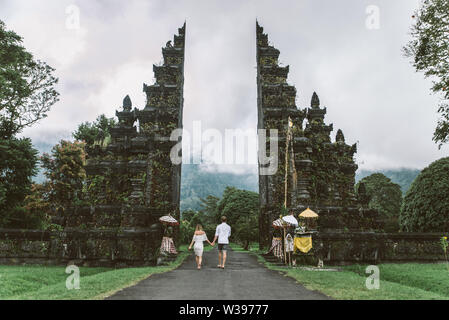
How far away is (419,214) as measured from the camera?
72.2 feet

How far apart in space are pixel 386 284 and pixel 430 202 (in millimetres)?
15301

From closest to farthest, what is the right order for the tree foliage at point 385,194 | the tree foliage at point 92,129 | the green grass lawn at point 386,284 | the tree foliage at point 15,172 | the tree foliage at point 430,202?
the green grass lawn at point 386,284 < the tree foliage at point 430,202 < the tree foliage at point 15,172 < the tree foliage at point 92,129 < the tree foliage at point 385,194

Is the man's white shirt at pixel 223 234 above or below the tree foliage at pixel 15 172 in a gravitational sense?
below

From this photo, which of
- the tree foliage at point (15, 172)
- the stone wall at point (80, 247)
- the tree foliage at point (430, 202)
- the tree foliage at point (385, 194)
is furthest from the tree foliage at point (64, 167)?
the tree foliage at point (385, 194)

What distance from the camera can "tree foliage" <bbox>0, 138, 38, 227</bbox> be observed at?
2520 cm

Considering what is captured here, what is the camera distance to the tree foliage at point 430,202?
820 inches

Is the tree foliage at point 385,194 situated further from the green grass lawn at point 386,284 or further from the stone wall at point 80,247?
the stone wall at point 80,247

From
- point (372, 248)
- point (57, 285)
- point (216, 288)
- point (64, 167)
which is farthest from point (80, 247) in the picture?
point (64, 167)

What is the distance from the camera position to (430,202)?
2153 cm

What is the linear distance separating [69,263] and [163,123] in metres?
10.3

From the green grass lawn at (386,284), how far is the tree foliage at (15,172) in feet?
74.0

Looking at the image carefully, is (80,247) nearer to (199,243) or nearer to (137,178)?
(137,178)

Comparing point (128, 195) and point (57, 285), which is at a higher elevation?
point (128, 195)
